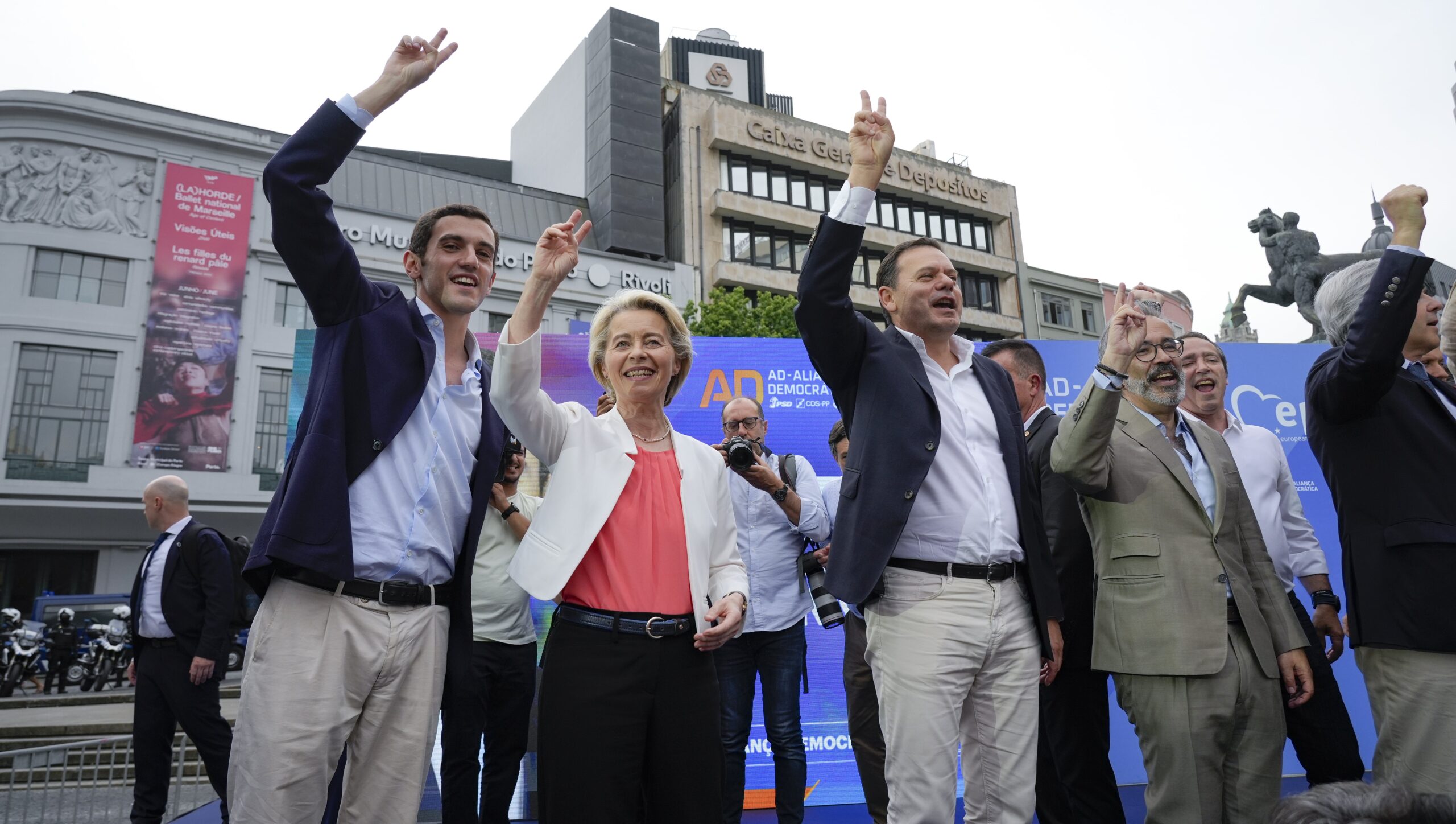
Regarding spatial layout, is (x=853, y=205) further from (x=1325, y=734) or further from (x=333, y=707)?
(x=1325, y=734)

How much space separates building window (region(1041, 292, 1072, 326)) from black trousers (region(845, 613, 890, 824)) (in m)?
31.8

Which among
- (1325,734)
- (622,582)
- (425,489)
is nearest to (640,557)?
(622,582)

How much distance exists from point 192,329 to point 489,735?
69.4ft

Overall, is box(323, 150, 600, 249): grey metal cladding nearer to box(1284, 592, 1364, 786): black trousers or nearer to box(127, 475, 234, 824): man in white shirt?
box(127, 475, 234, 824): man in white shirt

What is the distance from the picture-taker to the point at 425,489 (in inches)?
82.2

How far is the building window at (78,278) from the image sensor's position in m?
20.2

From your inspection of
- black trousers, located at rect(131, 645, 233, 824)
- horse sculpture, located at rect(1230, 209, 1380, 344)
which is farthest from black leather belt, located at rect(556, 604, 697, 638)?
horse sculpture, located at rect(1230, 209, 1380, 344)

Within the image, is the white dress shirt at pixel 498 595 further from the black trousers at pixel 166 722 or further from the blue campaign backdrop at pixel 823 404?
the black trousers at pixel 166 722

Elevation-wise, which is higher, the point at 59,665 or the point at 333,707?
the point at 333,707

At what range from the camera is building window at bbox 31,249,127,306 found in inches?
797

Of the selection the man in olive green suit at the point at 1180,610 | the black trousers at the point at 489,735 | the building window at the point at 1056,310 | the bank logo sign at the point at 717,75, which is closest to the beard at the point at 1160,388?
the man in olive green suit at the point at 1180,610

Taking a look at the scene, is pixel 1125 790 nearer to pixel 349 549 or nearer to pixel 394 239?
pixel 349 549

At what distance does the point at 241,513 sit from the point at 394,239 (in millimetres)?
8159

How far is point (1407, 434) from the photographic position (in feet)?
8.23
